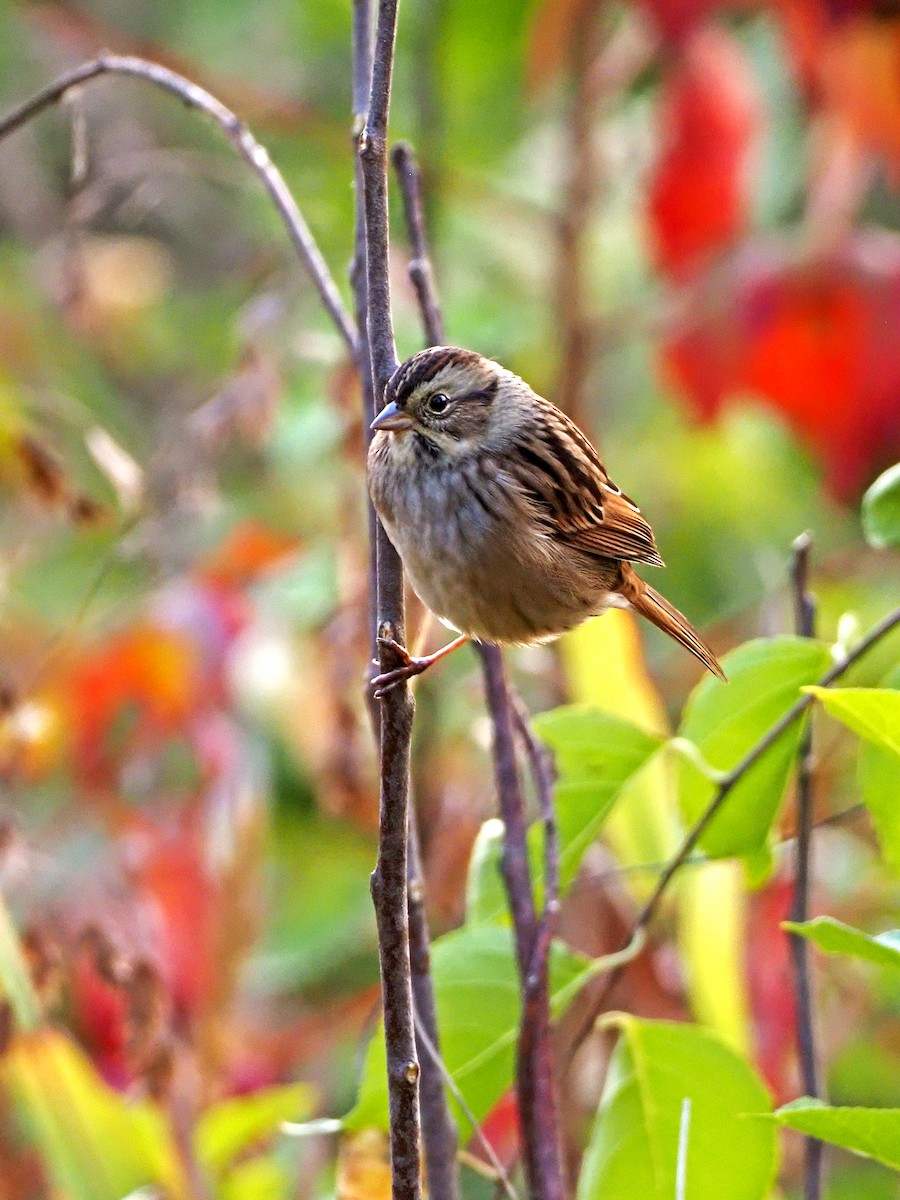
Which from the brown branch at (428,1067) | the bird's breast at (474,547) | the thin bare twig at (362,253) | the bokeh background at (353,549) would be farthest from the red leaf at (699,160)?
the brown branch at (428,1067)

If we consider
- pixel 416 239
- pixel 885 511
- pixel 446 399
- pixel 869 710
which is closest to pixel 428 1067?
pixel 869 710

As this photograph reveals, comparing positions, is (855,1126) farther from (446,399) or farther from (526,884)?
(446,399)

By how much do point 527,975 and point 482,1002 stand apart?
0.15 m

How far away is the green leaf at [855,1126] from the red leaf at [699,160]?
2252 mm

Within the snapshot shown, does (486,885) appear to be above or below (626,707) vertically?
below

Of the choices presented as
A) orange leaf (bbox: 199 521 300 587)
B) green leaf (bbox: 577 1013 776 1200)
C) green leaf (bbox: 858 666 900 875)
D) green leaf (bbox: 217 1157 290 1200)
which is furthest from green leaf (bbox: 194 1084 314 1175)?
orange leaf (bbox: 199 521 300 587)

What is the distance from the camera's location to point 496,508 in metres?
1.72

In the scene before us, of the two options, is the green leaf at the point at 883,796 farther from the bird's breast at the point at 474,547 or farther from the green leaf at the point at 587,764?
the bird's breast at the point at 474,547

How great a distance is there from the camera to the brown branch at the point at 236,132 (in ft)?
4.27

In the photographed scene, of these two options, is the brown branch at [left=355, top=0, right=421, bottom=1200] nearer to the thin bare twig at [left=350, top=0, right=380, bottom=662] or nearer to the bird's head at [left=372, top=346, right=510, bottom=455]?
the thin bare twig at [left=350, top=0, right=380, bottom=662]

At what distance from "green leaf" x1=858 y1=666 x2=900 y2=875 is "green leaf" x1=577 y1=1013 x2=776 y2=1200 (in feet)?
0.78

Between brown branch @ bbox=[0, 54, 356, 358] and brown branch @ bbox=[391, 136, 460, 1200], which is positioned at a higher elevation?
brown branch @ bbox=[0, 54, 356, 358]

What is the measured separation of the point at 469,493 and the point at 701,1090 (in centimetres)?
68

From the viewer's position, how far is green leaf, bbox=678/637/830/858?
4.32 feet
